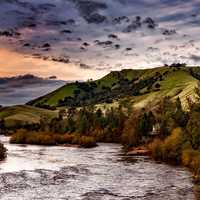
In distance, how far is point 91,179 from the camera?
260 ft

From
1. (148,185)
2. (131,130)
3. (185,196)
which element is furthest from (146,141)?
(185,196)

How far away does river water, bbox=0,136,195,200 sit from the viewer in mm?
65125

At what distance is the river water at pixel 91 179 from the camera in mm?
65125

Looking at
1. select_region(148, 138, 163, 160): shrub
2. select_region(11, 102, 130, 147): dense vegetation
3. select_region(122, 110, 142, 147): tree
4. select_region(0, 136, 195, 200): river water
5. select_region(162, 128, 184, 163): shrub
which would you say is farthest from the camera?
select_region(11, 102, 130, 147): dense vegetation

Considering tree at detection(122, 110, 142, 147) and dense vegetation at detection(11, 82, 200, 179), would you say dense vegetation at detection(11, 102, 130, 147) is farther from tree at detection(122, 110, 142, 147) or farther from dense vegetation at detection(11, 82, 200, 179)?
tree at detection(122, 110, 142, 147)

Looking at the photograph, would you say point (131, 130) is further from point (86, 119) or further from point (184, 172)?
point (184, 172)

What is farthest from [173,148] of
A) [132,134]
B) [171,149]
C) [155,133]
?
[132,134]

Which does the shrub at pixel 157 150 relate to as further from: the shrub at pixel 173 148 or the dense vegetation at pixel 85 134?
the dense vegetation at pixel 85 134

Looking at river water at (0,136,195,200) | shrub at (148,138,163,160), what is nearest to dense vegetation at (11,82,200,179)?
shrub at (148,138,163,160)

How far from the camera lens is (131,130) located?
517 ft

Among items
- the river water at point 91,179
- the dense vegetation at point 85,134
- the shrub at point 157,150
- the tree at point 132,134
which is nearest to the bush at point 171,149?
the shrub at point 157,150

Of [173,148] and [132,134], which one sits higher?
[132,134]

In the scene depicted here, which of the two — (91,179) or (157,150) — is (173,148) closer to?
(157,150)

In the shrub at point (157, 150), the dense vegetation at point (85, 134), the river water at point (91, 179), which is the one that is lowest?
the river water at point (91, 179)
